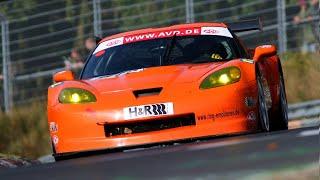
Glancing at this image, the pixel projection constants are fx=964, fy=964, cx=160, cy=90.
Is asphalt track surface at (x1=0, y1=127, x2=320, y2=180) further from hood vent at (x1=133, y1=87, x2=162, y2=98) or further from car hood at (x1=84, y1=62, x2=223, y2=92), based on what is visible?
car hood at (x1=84, y1=62, x2=223, y2=92)

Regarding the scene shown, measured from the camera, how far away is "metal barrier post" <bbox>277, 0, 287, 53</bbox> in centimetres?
1673

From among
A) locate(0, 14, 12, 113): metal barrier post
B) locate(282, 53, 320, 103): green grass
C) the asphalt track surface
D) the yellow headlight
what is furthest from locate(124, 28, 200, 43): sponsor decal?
locate(0, 14, 12, 113): metal barrier post

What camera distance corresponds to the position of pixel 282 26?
16.8 metres

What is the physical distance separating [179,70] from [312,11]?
895 centimetres

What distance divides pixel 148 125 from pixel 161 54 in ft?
5.75

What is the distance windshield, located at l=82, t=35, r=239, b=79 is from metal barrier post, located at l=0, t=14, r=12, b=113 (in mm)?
8160

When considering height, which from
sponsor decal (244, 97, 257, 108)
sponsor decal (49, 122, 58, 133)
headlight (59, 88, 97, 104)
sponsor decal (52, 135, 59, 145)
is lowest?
sponsor decal (52, 135, 59, 145)

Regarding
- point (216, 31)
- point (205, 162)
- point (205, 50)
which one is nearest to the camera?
point (205, 162)

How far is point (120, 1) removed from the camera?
17812mm

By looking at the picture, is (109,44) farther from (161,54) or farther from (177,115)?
(177,115)

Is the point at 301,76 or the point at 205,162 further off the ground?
the point at 205,162

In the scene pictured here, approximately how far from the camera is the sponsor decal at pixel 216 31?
32.0ft

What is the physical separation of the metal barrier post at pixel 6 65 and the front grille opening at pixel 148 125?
399 inches

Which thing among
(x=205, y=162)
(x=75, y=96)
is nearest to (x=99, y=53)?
(x=75, y=96)
